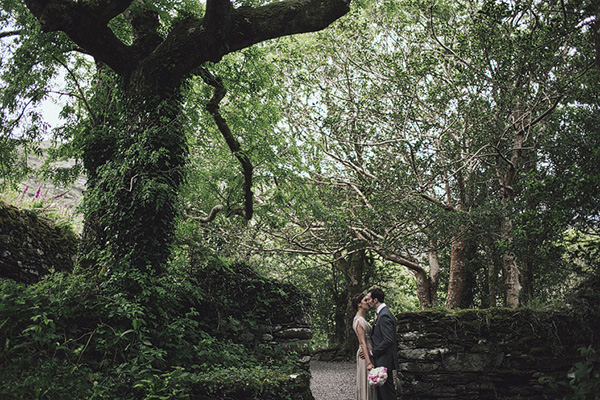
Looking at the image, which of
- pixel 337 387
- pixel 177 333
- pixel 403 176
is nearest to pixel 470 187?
pixel 403 176

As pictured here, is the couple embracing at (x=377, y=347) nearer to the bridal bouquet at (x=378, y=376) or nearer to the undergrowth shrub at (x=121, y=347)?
the bridal bouquet at (x=378, y=376)

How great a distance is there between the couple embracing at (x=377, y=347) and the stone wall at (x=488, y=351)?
0.97m

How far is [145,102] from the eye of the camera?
6.68m

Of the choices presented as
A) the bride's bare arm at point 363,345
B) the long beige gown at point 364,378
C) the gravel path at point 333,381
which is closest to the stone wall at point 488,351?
the long beige gown at point 364,378

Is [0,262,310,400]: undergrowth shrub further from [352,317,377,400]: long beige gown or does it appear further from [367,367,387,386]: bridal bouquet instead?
[367,367,387,386]: bridal bouquet

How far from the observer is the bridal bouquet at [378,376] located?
567 cm

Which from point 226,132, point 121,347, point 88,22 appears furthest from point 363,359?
point 88,22

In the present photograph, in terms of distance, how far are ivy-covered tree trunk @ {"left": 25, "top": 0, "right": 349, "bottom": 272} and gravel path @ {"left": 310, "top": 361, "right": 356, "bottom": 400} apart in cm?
531

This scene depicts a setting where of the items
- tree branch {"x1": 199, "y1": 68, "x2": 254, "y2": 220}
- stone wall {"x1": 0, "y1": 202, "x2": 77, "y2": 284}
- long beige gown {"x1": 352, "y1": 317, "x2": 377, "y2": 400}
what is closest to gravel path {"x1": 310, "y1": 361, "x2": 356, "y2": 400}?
long beige gown {"x1": 352, "y1": 317, "x2": 377, "y2": 400}

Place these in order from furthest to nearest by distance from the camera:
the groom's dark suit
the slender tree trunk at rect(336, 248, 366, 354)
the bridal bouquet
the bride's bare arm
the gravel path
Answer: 1. the slender tree trunk at rect(336, 248, 366, 354)
2. the gravel path
3. the bride's bare arm
4. the groom's dark suit
5. the bridal bouquet

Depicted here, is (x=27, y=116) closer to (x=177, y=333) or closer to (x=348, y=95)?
(x=177, y=333)

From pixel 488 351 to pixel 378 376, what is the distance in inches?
87.7

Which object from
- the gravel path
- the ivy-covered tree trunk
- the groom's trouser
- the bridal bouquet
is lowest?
the gravel path

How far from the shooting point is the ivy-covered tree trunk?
6117 millimetres
